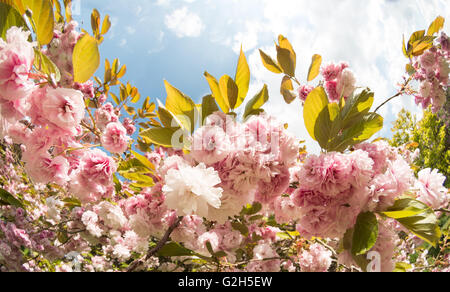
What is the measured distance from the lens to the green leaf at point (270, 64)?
1212mm

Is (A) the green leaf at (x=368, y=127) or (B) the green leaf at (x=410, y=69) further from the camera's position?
(B) the green leaf at (x=410, y=69)

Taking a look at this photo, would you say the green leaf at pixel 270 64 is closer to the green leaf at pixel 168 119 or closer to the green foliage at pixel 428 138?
Answer: the green leaf at pixel 168 119

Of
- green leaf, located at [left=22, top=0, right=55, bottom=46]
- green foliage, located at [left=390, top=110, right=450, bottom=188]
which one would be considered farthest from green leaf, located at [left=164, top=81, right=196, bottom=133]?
green foliage, located at [left=390, top=110, right=450, bottom=188]

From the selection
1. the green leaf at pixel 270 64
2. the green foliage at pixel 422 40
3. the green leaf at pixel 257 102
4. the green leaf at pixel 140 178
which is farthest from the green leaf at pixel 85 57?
the green foliage at pixel 422 40

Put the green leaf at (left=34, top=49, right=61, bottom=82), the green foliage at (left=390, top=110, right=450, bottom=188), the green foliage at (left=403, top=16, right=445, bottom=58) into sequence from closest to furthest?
the green leaf at (left=34, top=49, right=61, bottom=82) < the green foliage at (left=403, top=16, right=445, bottom=58) < the green foliage at (left=390, top=110, right=450, bottom=188)

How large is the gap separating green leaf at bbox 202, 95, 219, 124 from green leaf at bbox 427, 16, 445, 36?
5.63 feet

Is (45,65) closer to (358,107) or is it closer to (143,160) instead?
(143,160)

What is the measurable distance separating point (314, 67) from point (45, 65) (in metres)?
1.23

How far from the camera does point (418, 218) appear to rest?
2.34ft

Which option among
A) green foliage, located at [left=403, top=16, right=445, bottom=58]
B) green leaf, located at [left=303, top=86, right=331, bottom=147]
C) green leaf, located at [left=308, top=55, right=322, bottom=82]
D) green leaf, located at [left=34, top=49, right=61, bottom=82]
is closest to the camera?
green leaf, located at [left=34, top=49, right=61, bottom=82]

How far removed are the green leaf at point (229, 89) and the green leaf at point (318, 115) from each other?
23 cm

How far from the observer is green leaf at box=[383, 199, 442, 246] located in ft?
2.30

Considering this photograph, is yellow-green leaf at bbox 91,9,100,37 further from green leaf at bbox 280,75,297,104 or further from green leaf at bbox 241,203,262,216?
green leaf at bbox 241,203,262,216
